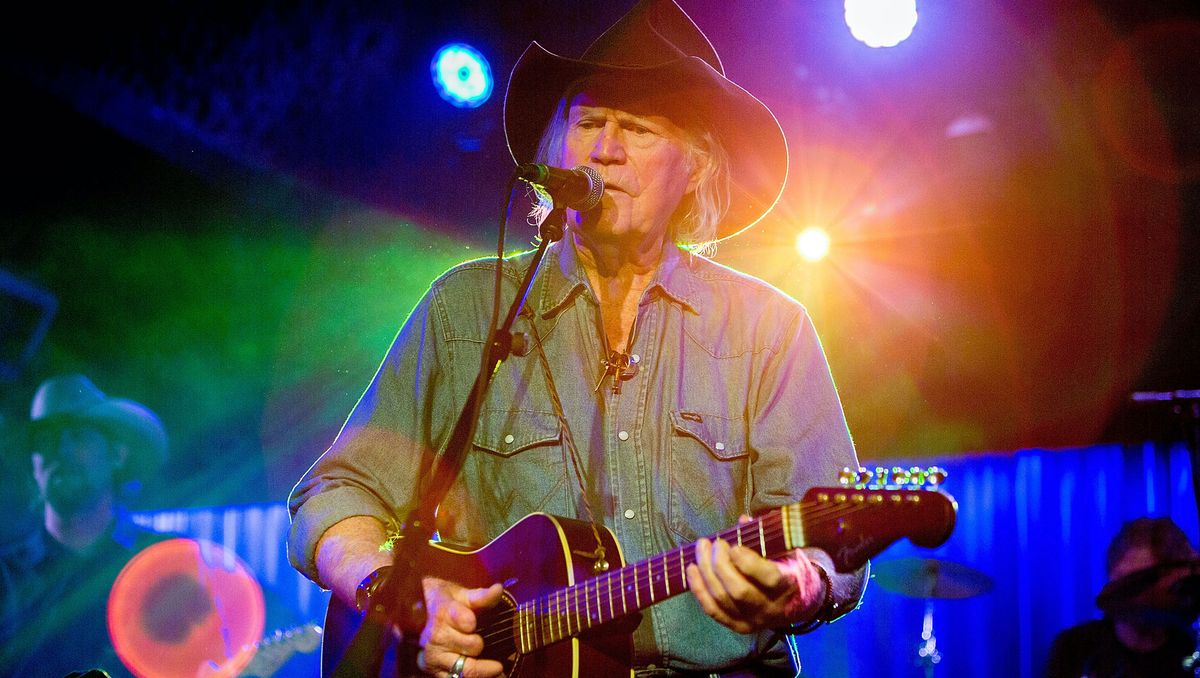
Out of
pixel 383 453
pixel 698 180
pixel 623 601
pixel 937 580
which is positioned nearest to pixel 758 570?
pixel 623 601

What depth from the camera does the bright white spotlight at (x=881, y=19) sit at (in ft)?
16.6

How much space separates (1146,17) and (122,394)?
7.21 meters

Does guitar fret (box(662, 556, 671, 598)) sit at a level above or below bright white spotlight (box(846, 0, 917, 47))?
below

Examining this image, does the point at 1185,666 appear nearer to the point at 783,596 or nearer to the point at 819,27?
the point at 819,27

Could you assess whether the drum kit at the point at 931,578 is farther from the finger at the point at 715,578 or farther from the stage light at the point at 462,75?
the finger at the point at 715,578

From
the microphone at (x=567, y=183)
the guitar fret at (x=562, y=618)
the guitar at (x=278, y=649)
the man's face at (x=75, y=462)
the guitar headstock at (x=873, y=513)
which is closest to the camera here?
the guitar headstock at (x=873, y=513)

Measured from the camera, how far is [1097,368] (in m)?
7.53

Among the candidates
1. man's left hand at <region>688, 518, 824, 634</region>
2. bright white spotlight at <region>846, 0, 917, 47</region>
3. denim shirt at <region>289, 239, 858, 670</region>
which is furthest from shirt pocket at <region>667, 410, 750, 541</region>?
bright white spotlight at <region>846, 0, 917, 47</region>

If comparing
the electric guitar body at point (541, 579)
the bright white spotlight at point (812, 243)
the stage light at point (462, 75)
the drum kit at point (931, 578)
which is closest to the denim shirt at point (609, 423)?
the electric guitar body at point (541, 579)

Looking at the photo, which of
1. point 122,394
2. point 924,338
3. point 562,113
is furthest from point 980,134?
point 122,394

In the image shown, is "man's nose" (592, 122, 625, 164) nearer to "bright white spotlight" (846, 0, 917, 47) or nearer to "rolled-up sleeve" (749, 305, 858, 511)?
"rolled-up sleeve" (749, 305, 858, 511)

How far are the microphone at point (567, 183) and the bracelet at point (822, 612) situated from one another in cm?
122

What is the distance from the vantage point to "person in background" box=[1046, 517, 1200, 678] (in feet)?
20.3

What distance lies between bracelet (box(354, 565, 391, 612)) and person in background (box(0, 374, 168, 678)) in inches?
183
